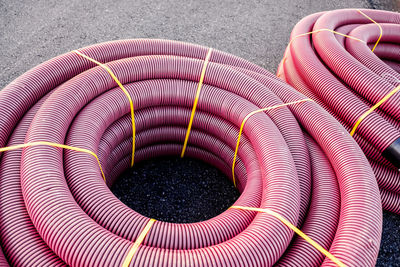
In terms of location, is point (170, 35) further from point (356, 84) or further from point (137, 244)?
point (137, 244)

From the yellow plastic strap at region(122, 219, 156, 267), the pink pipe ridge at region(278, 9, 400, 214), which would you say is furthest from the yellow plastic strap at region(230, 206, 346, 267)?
the pink pipe ridge at region(278, 9, 400, 214)

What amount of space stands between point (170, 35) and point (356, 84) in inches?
100

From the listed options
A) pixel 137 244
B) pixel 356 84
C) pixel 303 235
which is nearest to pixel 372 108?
pixel 356 84

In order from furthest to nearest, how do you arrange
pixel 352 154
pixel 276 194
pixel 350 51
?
pixel 350 51, pixel 352 154, pixel 276 194

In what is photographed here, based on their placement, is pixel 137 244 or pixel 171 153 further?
pixel 171 153

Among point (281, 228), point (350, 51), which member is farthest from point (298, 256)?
point (350, 51)

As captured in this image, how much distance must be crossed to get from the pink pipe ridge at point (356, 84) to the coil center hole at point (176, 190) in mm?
1154

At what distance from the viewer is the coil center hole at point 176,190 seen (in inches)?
108

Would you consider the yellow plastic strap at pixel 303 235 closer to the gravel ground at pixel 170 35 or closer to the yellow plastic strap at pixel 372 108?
the gravel ground at pixel 170 35

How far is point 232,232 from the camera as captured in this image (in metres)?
1.97

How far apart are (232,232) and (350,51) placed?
2.34 m

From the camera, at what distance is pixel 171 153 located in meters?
3.07

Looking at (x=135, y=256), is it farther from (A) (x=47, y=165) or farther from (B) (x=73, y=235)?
(A) (x=47, y=165)

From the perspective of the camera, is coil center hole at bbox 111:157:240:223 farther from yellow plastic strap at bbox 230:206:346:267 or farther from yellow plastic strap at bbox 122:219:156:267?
yellow plastic strap at bbox 230:206:346:267
